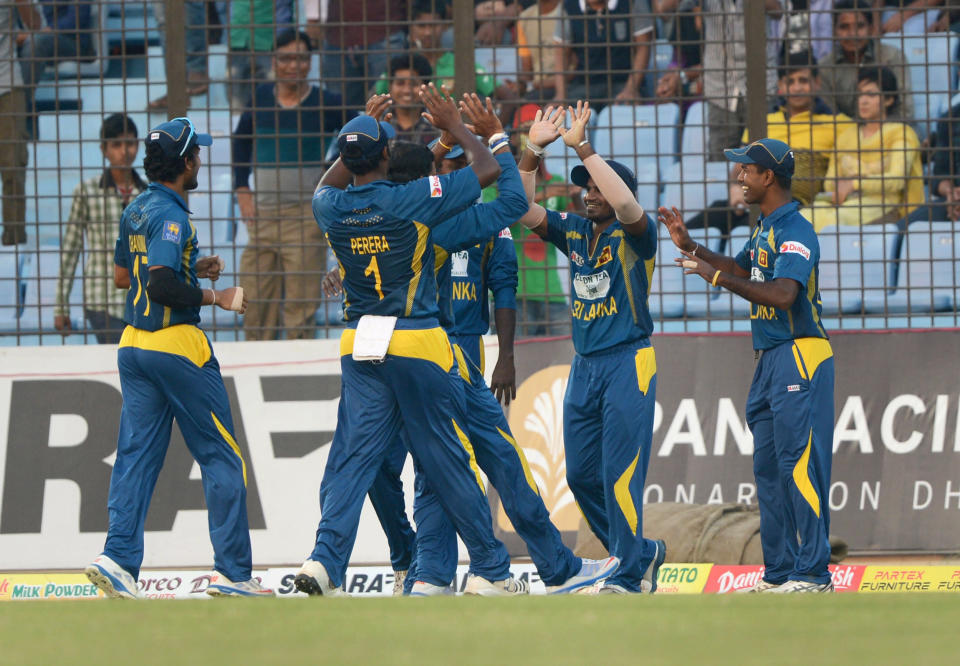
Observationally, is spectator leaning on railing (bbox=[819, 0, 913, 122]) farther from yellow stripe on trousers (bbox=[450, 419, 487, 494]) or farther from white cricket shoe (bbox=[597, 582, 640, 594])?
yellow stripe on trousers (bbox=[450, 419, 487, 494])

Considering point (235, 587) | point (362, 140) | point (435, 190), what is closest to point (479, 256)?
point (435, 190)

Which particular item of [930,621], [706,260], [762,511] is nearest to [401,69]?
[706,260]

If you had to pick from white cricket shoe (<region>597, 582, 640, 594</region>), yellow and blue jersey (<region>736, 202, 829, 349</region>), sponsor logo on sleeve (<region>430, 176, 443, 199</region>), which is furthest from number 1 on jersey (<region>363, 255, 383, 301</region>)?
yellow and blue jersey (<region>736, 202, 829, 349</region>)

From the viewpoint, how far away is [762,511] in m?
8.40

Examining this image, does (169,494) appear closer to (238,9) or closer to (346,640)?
(238,9)

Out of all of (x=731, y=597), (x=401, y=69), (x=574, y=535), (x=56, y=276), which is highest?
(x=401, y=69)

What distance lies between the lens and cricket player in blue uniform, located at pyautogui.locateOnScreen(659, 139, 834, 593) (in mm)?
8062

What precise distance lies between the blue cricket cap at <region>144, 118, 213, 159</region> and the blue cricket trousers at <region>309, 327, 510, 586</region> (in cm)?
151

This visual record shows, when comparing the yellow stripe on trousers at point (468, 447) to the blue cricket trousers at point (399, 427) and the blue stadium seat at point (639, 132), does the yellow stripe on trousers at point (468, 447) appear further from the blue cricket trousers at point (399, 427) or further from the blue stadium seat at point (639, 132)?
the blue stadium seat at point (639, 132)

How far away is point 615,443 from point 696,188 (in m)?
4.77

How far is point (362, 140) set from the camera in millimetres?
6988

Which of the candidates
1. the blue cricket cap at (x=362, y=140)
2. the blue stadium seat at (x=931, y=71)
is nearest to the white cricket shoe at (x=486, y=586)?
the blue cricket cap at (x=362, y=140)

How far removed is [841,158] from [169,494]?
234 inches

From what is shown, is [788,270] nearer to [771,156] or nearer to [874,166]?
[771,156]
